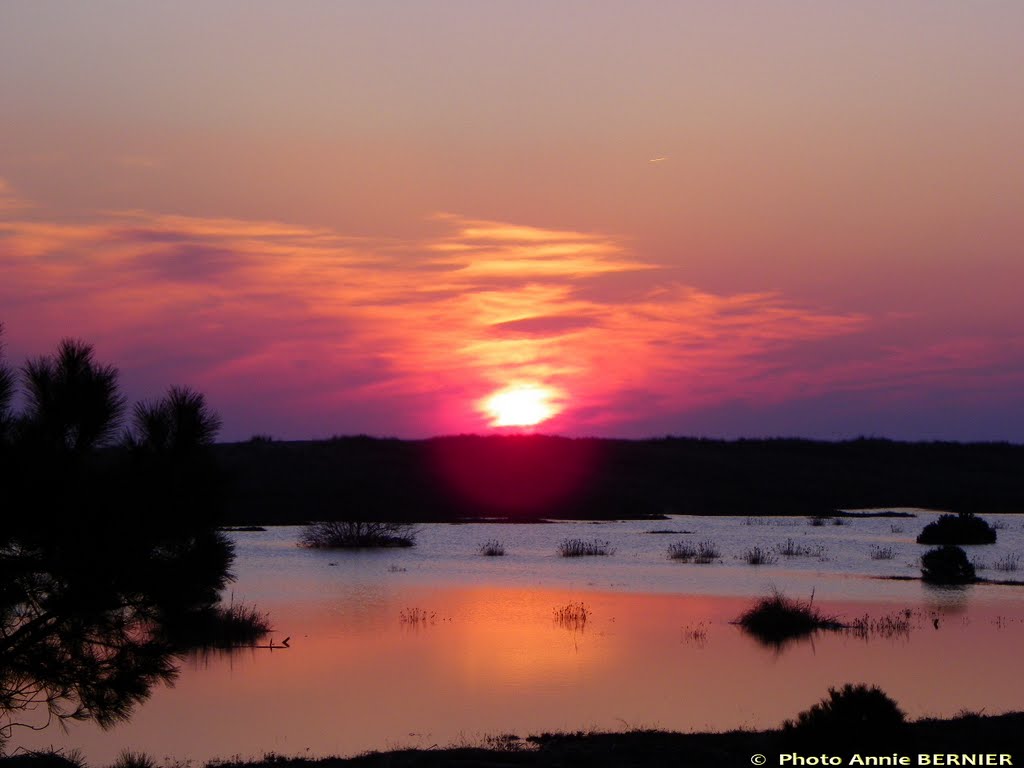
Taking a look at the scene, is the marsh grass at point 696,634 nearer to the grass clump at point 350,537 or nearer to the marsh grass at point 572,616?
the marsh grass at point 572,616

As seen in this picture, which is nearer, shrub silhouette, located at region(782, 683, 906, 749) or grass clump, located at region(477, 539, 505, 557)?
shrub silhouette, located at region(782, 683, 906, 749)

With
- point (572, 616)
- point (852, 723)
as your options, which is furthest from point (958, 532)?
point (852, 723)

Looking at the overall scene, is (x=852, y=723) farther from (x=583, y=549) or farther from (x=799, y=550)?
(x=799, y=550)

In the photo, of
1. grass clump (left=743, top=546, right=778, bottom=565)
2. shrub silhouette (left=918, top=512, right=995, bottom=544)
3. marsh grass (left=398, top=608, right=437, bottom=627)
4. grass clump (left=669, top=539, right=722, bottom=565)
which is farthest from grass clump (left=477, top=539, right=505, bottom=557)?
shrub silhouette (left=918, top=512, right=995, bottom=544)

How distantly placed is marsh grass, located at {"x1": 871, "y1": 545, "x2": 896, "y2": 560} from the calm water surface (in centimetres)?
278

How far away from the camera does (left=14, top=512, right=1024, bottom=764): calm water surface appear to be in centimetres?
1622

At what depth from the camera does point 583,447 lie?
325ft

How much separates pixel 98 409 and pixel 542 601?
21.8 m

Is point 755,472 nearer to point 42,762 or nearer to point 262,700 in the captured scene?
point 262,700

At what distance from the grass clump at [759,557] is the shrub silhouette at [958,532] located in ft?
28.6

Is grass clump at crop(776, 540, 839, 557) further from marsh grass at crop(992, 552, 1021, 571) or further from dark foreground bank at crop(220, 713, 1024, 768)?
dark foreground bank at crop(220, 713, 1024, 768)

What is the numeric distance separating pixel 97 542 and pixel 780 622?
1814 cm

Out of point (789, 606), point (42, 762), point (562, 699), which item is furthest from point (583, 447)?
point (42, 762)

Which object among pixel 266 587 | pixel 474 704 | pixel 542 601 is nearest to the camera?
pixel 474 704
